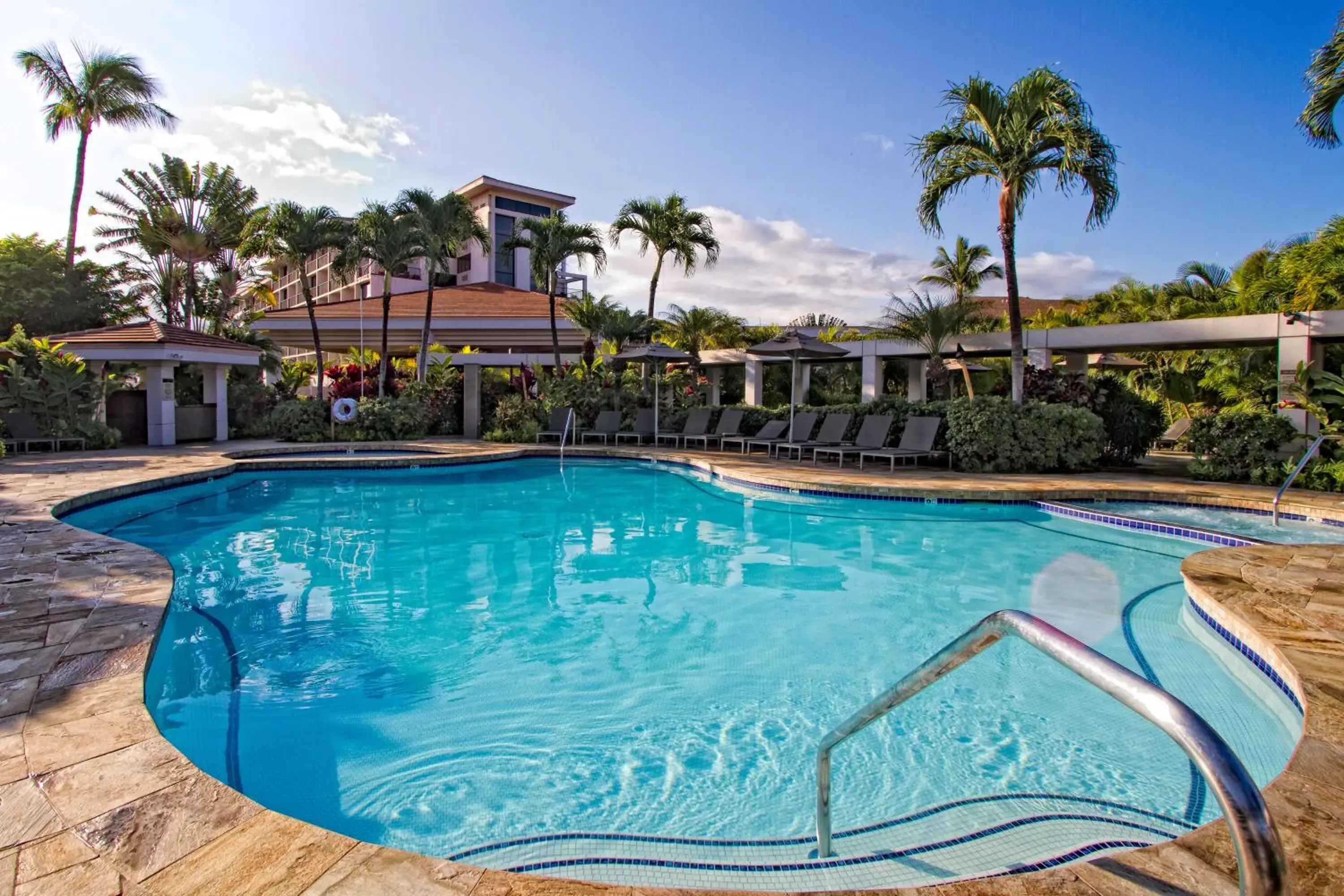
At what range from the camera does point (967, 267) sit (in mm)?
27625

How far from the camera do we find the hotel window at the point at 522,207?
94.8ft

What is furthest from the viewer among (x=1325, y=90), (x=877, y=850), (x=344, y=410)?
(x=344, y=410)

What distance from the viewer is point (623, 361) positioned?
64.1ft

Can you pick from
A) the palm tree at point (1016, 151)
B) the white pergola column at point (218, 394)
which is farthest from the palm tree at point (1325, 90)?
the white pergola column at point (218, 394)

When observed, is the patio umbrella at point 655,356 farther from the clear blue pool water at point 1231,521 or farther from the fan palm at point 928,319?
the clear blue pool water at point 1231,521

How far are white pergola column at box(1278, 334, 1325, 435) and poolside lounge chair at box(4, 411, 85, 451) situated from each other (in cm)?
2211

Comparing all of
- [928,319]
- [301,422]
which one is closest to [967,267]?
[928,319]

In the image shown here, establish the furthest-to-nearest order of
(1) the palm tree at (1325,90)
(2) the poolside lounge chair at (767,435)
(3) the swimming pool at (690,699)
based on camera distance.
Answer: (2) the poolside lounge chair at (767,435) → (1) the palm tree at (1325,90) → (3) the swimming pool at (690,699)

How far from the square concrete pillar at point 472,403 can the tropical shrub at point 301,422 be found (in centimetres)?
355

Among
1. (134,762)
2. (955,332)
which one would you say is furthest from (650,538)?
(955,332)

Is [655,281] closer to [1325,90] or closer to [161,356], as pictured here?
[161,356]

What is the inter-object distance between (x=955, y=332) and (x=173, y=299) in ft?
104

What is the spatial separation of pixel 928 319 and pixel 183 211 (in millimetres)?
28257

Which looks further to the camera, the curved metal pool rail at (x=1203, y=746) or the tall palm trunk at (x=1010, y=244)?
the tall palm trunk at (x=1010, y=244)
